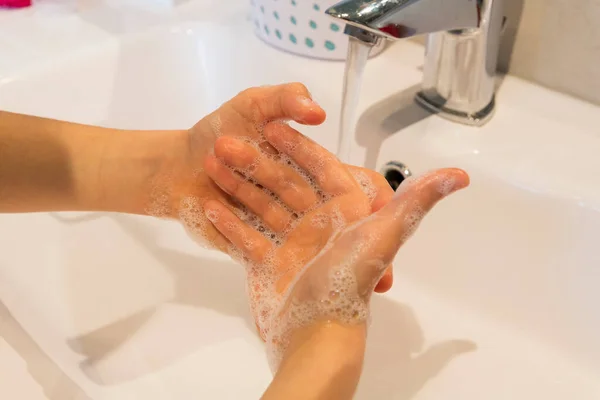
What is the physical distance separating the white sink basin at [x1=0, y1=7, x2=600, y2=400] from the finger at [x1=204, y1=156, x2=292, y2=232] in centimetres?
15

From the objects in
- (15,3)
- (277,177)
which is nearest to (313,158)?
(277,177)

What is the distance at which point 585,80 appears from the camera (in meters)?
0.65

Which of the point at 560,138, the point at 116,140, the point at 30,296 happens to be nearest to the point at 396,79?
the point at 560,138

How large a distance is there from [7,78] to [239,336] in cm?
42

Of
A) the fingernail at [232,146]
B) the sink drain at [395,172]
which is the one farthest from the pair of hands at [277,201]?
the sink drain at [395,172]

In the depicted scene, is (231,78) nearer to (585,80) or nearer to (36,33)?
(36,33)

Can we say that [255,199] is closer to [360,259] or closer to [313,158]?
[313,158]

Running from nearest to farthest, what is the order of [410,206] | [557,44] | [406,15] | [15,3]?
[410,206] < [406,15] < [557,44] < [15,3]

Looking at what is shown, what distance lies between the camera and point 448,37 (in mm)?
611

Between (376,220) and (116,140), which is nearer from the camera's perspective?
(376,220)

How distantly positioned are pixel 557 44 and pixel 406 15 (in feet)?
0.73

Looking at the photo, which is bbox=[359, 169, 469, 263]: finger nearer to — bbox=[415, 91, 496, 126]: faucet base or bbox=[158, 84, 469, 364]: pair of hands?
bbox=[158, 84, 469, 364]: pair of hands

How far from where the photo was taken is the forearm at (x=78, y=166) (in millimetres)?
565

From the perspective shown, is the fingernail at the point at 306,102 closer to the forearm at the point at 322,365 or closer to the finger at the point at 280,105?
the finger at the point at 280,105
